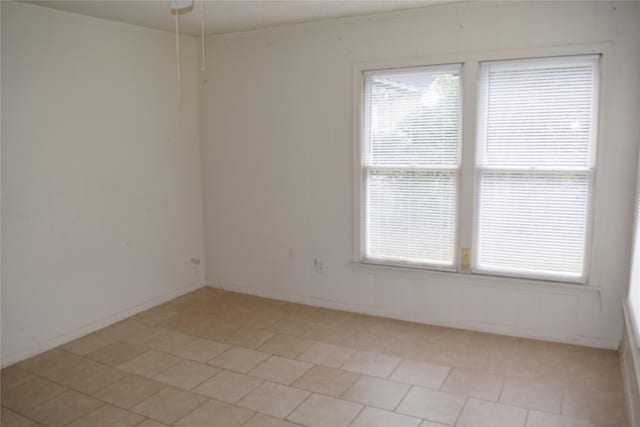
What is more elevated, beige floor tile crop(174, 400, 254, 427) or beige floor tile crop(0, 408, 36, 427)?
beige floor tile crop(174, 400, 254, 427)

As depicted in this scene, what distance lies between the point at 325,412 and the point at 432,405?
0.61 m

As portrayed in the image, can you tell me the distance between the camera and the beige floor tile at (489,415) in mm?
2740

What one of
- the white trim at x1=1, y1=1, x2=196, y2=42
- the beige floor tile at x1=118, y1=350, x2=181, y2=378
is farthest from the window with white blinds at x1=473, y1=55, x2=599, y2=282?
the white trim at x1=1, y1=1, x2=196, y2=42

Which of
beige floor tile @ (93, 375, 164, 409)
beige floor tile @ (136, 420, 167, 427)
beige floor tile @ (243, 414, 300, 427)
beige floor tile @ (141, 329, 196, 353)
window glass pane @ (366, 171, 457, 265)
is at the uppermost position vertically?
window glass pane @ (366, 171, 457, 265)

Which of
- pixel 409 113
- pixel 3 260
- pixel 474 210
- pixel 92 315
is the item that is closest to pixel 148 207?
pixel 92 315

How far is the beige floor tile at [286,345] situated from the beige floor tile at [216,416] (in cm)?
77

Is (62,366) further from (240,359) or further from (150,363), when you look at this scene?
(240,359)

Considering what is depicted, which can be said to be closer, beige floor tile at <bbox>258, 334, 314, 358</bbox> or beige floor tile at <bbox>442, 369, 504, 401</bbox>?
beige floor tile at <bbox>442, 369, 504, 401</bbox>

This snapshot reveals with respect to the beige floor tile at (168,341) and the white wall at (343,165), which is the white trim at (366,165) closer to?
the white wall at (343,165)

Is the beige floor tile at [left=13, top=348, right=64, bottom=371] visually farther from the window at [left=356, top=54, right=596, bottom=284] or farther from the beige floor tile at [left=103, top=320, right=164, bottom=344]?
the window at [left=356, top=54, right=596, bottom=284]

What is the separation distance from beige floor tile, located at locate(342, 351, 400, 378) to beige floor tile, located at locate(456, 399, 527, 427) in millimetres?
604

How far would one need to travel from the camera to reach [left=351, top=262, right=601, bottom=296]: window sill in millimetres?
3615

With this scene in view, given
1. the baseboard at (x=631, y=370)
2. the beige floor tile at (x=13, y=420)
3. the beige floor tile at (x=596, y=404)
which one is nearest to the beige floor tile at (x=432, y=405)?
the beige floor tile at (x=596, y=404)

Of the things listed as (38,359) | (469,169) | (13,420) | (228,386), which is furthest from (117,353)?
(469,169)
